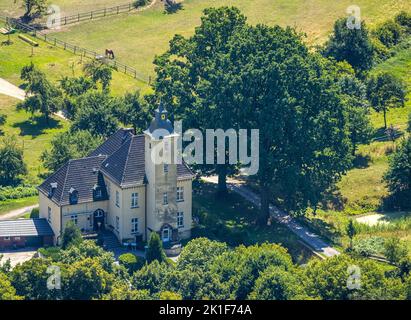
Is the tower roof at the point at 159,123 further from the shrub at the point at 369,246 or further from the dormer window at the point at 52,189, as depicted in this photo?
the shrub at the point at 369,246

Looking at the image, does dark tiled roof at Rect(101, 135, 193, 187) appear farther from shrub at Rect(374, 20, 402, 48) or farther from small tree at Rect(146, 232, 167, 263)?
shrub at Rect(374, 20, 402, 48)

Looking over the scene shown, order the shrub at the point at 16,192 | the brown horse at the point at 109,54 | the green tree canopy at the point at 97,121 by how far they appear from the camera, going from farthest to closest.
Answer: the brown horse at the point at 109,54
the green tree canopy at the point at 97,121
the shrub at the point at 16,192

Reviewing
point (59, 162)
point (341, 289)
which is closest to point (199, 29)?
point (59, 162)

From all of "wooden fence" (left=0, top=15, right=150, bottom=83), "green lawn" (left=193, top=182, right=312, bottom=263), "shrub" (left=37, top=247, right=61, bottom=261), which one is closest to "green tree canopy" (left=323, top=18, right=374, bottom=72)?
"wooden fence" (left=0, top=15, right=150, bottom=83)

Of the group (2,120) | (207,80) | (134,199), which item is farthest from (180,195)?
(2,120)

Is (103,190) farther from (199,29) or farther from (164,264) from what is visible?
(199,29)

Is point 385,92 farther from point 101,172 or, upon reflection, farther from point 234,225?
point 101,172

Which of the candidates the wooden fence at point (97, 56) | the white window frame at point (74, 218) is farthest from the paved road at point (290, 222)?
the wooden fence at point (97, 56)
